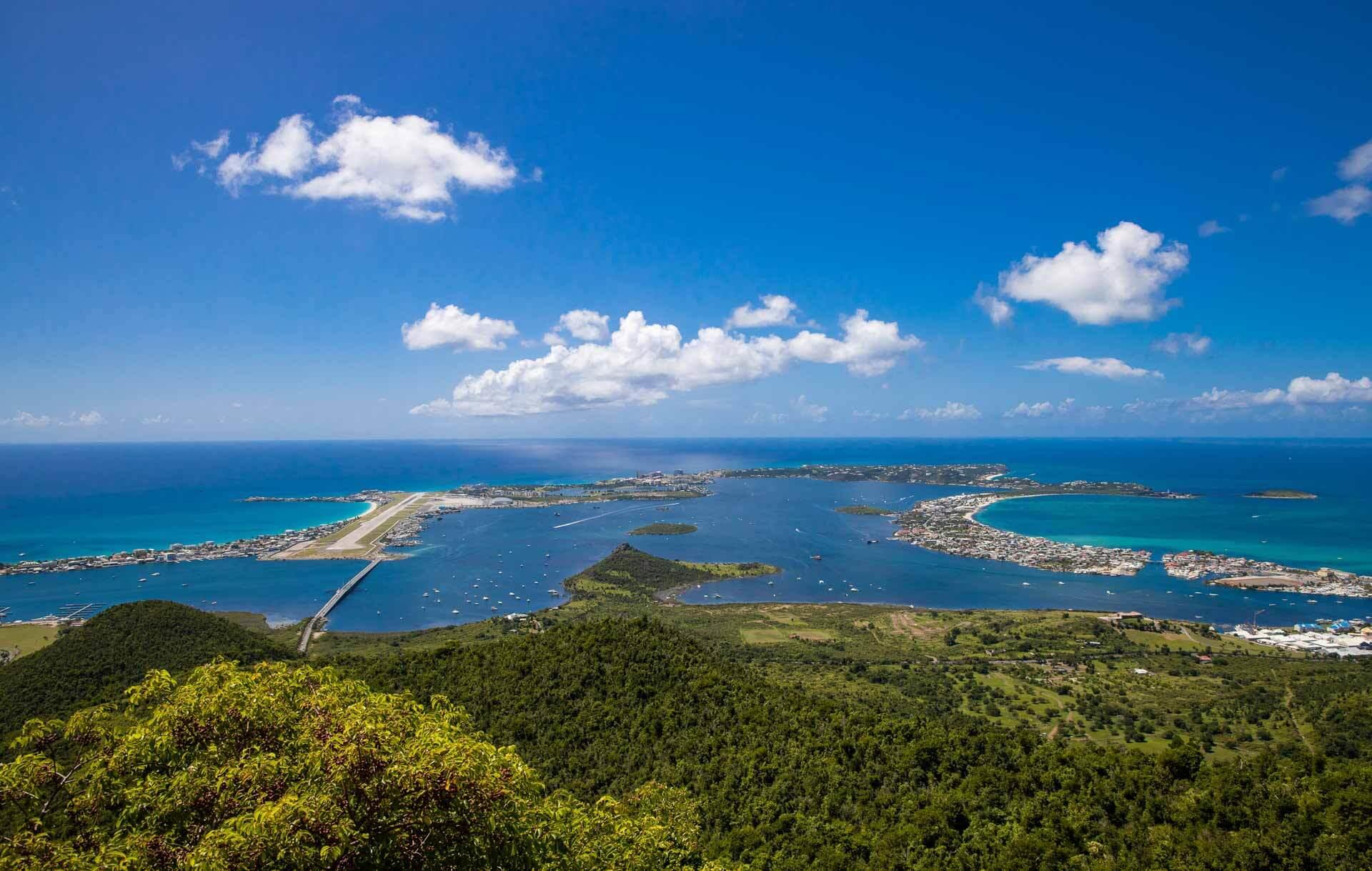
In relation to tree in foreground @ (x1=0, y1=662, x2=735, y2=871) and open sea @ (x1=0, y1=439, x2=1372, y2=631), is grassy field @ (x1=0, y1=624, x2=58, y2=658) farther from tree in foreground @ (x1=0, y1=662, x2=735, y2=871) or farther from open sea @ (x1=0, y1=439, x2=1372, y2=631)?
tree in foreground @ (x1=0, y1=662, x2=735, y2=871)

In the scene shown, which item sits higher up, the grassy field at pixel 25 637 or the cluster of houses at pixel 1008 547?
the grassy field at pixel 25 637

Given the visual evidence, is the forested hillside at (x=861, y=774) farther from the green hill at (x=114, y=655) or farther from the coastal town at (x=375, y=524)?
the coastal town at (x=375, y=524)

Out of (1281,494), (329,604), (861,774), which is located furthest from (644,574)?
(1281,494)

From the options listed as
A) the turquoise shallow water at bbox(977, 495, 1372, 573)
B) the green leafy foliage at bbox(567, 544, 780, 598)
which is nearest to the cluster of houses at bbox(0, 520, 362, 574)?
the green leafy foliage at bbox(567, 544, 780, 598)

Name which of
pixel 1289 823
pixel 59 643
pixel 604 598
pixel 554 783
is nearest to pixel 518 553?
pixel 604 598

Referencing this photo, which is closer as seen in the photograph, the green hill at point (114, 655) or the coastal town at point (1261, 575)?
the green hill at point (114, 655)

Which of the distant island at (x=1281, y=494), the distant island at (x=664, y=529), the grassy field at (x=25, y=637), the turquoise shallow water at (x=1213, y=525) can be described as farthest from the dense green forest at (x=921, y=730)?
the distant island at (x=1281, y=494)

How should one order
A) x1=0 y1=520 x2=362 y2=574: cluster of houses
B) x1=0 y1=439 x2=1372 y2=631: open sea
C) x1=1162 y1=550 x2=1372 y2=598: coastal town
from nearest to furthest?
x1=0 y1=439 x2=1372 y2=631: open sea
x1=1162 y1=550 x2=1372 y2=598: coastal town
x1=0 y1=520 x2=362 y2=574: cluster of houses
